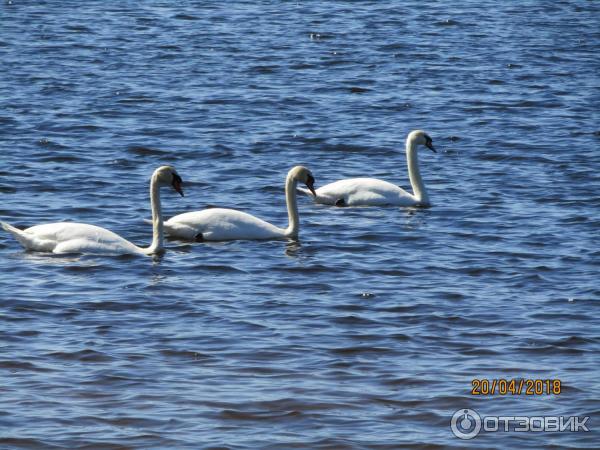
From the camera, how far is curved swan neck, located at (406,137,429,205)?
62.9 ft

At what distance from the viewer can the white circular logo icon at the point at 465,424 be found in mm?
10367

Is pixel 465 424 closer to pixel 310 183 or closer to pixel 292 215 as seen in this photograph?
pixel 292 215

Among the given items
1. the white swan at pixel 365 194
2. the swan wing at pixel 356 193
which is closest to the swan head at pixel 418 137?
the white swan at pixel 365 194

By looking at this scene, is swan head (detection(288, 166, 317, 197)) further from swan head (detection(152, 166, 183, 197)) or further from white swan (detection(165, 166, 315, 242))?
swan head (detection(152, 166, 183, 197))

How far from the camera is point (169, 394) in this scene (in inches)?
432

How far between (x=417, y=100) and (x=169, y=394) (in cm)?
1654

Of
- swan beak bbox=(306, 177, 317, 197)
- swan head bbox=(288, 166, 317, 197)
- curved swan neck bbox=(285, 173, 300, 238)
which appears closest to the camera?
curved swan neck bbox=(285, 173, 300, 238)

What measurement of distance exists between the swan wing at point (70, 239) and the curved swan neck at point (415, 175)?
5085mm

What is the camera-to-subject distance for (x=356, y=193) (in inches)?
731

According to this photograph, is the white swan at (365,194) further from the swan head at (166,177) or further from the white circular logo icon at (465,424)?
the white circular logo icon at (465,424)

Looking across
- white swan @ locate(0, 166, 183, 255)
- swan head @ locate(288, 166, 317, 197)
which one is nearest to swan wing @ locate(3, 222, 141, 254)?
white swan @ locate(0, 166, 183, 255)

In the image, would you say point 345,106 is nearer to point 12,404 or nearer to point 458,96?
point 458,96

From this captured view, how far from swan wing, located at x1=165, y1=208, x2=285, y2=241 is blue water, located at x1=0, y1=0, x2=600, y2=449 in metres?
0.14

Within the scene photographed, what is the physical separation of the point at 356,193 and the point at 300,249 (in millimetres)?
2430
